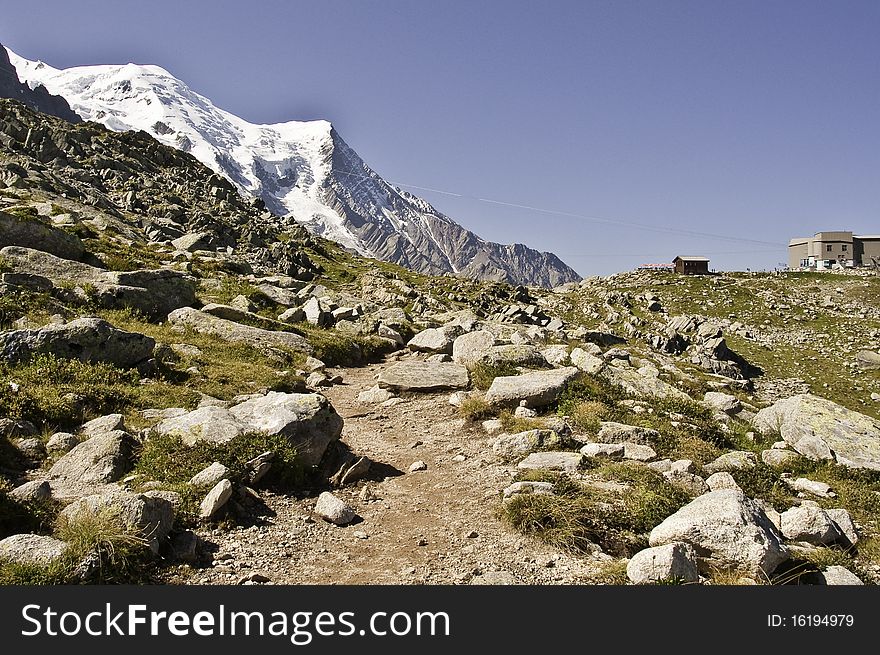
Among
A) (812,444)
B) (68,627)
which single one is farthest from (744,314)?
(68,627)

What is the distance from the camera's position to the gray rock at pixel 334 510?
9383 mm

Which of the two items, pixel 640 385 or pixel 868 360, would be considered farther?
pixel 868 360

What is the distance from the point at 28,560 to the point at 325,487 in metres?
5.14

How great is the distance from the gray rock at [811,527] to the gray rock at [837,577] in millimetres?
1111

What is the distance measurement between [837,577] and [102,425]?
1328 cm

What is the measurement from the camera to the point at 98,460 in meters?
9.62

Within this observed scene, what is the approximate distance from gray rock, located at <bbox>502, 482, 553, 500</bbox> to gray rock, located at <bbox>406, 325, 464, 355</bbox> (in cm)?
1312

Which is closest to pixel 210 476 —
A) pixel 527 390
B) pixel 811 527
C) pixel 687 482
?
pixel 527 390

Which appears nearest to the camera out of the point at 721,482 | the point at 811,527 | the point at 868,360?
the point at 811,527

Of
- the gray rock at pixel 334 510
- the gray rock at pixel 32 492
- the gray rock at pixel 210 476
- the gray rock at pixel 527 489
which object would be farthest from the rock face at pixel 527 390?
the gray rock at pixel 32 492

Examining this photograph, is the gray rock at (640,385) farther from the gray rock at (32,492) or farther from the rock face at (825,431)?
A: the gray rock at (32,492)

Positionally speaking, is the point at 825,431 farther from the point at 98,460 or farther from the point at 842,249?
the point at 842,249

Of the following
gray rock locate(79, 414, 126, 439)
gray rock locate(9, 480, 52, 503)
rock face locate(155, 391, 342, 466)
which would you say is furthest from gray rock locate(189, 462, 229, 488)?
gray rock locate(79, 414, 126, 439)

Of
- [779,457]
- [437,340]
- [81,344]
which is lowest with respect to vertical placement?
[779,457]
